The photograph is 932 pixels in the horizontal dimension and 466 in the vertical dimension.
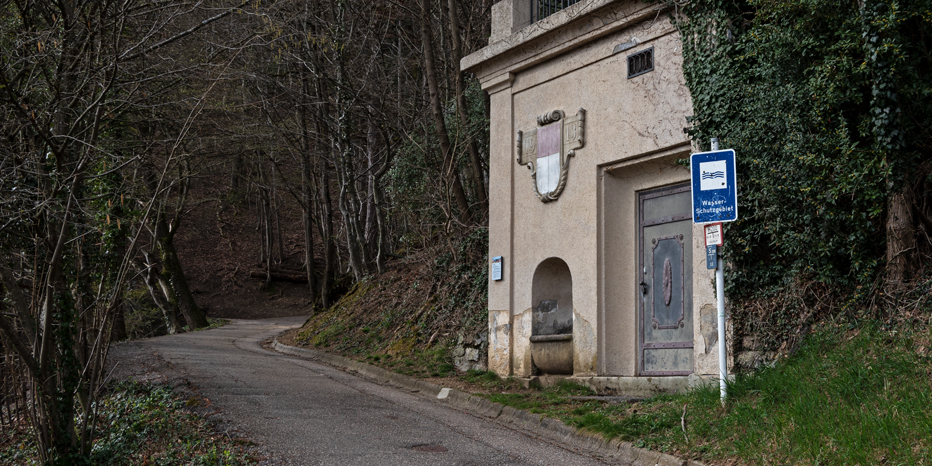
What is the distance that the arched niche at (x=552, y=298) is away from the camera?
11.5 meters

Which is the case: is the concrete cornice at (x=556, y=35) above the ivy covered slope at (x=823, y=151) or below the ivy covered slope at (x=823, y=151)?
above

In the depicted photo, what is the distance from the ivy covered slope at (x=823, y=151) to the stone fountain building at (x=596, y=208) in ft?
2.47

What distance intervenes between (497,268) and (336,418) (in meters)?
4.46

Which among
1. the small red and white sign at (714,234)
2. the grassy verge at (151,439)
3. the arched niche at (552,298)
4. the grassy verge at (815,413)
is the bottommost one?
the grassy verge at (151,439)

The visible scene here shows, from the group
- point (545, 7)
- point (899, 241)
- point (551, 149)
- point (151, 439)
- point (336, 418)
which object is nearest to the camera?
point (899, 241)

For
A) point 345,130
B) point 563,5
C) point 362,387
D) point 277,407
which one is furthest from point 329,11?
point 277,407

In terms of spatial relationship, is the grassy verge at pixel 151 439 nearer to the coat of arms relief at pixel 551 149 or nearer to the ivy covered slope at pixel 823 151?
the ivy covered slope at pixel 823 151

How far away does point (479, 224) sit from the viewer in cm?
1553

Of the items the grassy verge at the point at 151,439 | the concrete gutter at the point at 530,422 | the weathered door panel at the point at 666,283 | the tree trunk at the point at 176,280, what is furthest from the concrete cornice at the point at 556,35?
the tree trunk at the point at 176,280

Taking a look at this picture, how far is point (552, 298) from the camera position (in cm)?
1166

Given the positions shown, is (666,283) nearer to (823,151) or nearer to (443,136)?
(823,151)

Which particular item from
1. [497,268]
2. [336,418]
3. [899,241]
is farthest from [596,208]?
[336,418]

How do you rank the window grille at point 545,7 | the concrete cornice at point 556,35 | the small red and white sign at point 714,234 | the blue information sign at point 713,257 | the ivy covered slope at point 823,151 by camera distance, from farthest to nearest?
the window grille at point 545,7, the concrete cornice at point 556,35, the ivy covered slope at point 823,151, the blue information sign at point 713,257, the small red and white sign at point 714,234

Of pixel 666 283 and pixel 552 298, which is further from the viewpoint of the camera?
pixel 552 298
